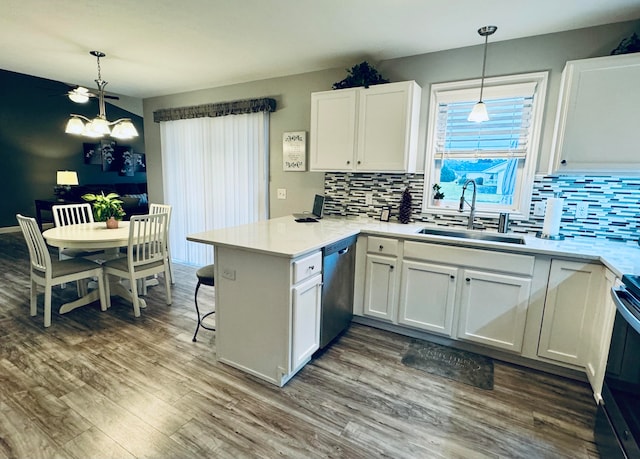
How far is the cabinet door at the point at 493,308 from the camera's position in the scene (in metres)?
2.15

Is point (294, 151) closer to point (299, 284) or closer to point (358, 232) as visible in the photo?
point (358, 232)

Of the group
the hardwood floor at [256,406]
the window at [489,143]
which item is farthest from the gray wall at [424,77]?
the hardwood floor at [256,406]

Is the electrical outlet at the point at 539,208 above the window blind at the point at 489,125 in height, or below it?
below

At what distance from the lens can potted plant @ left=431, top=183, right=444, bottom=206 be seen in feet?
9.33

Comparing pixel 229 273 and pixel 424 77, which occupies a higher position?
pixel 424 77

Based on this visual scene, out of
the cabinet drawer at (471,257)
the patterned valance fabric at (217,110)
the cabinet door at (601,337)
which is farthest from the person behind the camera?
the patterned valance fabric at (217,110)

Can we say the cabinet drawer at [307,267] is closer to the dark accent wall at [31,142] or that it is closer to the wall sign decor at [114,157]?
the wall sign decor at [114,157]

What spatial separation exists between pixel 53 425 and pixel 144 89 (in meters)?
3.91

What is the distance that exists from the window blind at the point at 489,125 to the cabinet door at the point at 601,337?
3.94 ft

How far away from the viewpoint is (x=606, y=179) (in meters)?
2.29

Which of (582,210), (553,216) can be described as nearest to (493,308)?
(553,216)

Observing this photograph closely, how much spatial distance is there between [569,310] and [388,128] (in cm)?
181

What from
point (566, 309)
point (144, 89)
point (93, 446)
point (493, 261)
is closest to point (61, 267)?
point (93, 446)

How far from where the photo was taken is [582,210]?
2373 millimetres
